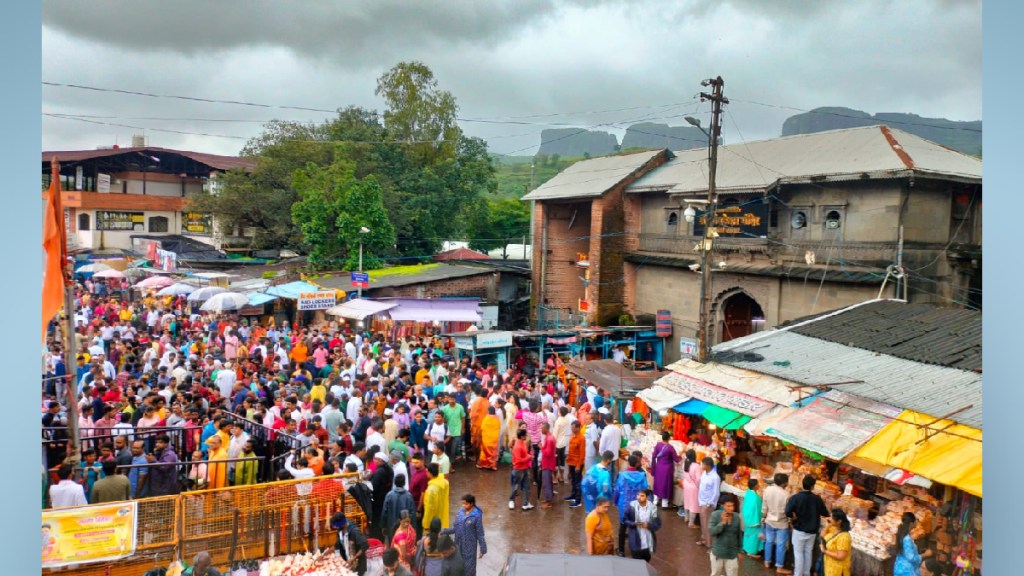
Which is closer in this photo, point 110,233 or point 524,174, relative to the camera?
point 110,233

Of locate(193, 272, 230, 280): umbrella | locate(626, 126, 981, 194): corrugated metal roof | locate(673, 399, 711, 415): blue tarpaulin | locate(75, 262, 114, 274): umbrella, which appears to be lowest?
locate(673, 399, 711, 415): blue tarpaulin

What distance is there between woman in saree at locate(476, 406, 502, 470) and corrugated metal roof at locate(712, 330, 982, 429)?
3.31m

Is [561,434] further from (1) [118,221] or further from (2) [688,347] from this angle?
(1) [118,221]

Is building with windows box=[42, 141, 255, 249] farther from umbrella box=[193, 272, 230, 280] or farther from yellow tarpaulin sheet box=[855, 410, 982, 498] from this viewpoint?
yellow tarpaulin sheet box=[855, 410, 982, 498]

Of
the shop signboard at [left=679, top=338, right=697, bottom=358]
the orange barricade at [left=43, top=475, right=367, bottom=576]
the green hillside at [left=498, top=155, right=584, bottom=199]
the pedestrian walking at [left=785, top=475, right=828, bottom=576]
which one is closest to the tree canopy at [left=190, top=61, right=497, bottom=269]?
the green hillside at [left=498, top=155, right=584, bottom=199]

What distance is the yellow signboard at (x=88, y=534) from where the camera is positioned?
5.66m

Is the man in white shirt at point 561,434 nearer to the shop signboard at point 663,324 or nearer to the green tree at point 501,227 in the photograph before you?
the shop signboard at point 663,324

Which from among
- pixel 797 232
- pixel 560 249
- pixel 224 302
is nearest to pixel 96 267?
pixel 224 302

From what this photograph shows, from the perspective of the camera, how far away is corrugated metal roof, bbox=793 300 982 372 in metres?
8.24

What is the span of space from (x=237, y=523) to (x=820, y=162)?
1453 centimetres

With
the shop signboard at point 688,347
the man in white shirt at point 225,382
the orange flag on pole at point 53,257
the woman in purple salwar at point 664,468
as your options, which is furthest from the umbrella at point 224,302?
the woman in purple salwar at point 664,468

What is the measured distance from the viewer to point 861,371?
8.39m

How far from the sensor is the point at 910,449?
646 cm

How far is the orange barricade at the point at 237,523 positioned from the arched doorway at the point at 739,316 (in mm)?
14123
